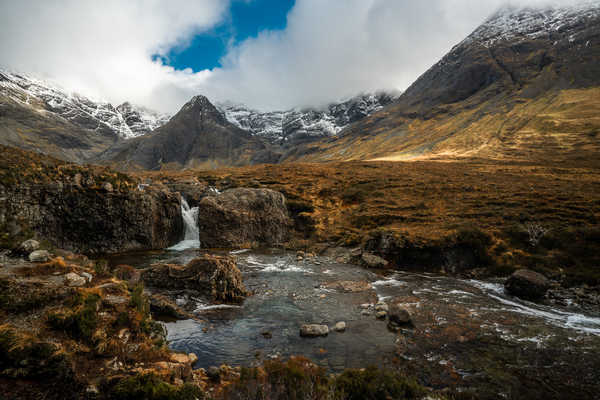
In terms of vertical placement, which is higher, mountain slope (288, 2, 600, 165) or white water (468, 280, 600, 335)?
mountain slope (288, 2, 600, 165)

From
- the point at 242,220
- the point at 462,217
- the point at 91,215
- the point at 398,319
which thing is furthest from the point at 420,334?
the point at 91,215

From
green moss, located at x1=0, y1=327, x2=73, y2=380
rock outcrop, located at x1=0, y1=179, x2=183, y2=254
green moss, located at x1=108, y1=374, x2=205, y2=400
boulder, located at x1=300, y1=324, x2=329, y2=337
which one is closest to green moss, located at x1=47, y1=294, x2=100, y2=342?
green moss, located at x1=0, y1=327, x2=73, y2=380

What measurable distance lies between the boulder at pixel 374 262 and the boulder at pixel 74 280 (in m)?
21.2

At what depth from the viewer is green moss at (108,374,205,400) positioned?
17.2ft

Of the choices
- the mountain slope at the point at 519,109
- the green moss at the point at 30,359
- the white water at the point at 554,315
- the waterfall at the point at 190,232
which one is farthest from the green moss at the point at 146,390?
the mountain slope at the point at 519,109

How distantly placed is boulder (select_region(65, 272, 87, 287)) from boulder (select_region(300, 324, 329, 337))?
816cm

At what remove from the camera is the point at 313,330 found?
12.0 meters

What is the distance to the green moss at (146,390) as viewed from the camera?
5242mm

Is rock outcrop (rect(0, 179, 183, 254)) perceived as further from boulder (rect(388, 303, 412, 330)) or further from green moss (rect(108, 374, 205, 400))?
boulder (rect(388, 303, 412, 330))

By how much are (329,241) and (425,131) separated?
458ft

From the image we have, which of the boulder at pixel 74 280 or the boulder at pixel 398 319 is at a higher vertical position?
the boulder at pixel 74 280

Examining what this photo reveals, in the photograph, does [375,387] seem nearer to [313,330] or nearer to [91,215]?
[313,330]

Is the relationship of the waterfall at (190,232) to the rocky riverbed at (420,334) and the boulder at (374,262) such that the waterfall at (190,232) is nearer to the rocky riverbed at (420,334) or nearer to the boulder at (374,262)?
the rocky riverbed at (420,334)

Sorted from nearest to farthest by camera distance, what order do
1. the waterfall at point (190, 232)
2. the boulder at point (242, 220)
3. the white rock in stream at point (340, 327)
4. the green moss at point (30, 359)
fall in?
the green moss at point (30, 359)
the white rock in stream at point (340, 327)
the waterfall at point (190, 232)
the boulder at point (242, 220)
